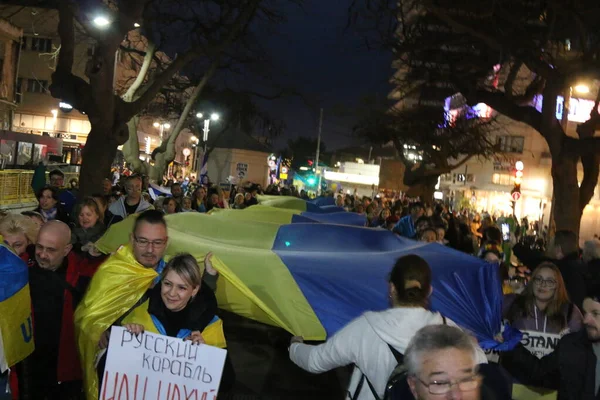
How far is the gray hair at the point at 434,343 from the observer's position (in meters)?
2.30

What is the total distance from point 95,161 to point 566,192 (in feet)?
35.5

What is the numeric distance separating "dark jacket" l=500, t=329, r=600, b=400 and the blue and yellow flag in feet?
10.7

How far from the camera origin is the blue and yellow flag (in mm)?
3373

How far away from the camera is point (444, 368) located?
7.35 feet

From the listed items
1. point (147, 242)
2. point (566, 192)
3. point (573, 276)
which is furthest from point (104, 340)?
point (566, 192)

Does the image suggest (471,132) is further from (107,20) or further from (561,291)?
(561,291)

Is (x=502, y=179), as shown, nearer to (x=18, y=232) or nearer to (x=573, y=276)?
(x=573, y=276)

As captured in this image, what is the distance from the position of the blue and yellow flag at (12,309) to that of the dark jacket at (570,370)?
3270mm

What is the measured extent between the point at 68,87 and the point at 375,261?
8.10 m

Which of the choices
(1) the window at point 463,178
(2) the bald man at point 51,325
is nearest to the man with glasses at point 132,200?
(2) the bald man at point 51,325

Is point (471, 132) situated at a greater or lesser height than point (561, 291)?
greater

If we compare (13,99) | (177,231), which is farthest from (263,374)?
(13,99)

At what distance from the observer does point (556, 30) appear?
15.3 m

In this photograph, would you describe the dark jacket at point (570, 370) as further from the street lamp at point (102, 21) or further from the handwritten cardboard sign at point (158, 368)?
the street lamp at point (102, 21)
